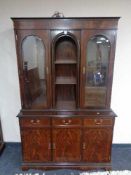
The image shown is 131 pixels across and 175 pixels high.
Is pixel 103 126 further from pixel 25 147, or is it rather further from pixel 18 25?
pixel 18 25

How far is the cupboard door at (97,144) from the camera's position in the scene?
2148mm

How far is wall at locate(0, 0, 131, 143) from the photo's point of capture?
89.5 inches

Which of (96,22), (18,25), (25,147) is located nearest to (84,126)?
(25,147)

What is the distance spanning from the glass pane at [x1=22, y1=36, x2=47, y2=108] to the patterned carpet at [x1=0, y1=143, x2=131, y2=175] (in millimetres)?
936

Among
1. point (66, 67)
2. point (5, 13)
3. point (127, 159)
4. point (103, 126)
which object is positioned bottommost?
point (127, 159)

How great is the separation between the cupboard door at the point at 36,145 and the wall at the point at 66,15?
606mm

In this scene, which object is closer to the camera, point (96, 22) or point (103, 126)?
point (96, 22)

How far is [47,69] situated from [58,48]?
0.45m

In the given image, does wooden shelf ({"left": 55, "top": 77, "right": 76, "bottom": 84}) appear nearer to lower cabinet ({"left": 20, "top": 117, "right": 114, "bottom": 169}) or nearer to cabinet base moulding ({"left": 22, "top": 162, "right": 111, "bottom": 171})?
lower cabinet ({"left": 20, "top": 117, "right": 114, "bottom": 169})

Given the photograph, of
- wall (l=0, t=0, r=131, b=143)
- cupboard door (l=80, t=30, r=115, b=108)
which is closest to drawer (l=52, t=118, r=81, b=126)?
cupboard door (l=80, t=30, r=115, b=108)

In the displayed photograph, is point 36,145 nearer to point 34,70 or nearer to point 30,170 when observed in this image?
point 30,170

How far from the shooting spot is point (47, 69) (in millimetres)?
2029

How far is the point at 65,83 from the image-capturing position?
2.18 meters

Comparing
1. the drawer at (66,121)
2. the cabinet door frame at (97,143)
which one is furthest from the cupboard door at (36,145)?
the cabinet door frame at (97,143)
